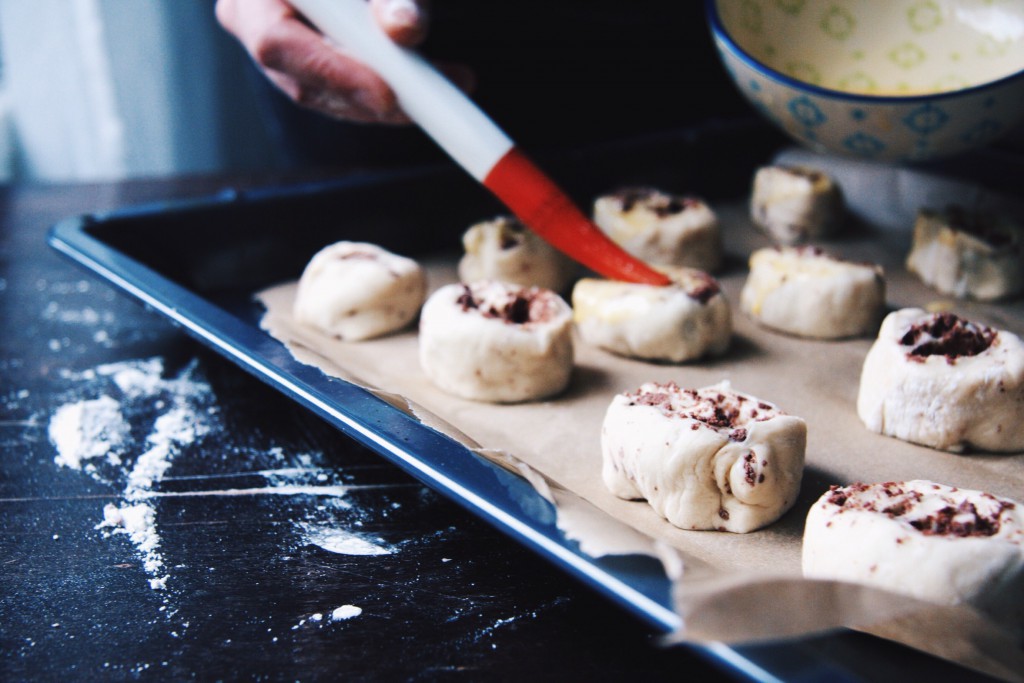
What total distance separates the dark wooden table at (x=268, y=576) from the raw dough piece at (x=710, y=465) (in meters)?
0.15

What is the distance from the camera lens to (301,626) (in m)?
0.89

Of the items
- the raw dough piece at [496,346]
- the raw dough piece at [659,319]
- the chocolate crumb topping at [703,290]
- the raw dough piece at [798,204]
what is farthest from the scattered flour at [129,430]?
the raw dough piece at [798,204]

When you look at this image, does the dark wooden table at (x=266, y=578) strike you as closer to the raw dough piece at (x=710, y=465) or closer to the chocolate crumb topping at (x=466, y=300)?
the raw dough piece at (x=710, y=465)

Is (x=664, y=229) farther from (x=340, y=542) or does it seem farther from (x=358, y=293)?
(x=340, y=542)

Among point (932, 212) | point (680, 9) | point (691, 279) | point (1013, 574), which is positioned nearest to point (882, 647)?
point (1013, 574)

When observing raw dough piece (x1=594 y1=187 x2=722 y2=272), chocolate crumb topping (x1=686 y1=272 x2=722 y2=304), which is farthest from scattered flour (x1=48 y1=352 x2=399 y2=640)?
raw dough piece (x1=594 y1=187 x2=722 y2=272)

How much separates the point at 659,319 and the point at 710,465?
1.37 ft

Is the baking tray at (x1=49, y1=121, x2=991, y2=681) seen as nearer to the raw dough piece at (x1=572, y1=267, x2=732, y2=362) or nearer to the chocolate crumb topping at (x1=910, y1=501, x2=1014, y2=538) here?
the chocolate crumb topping at (x1=910, y1=501, x2=1014, y2=538)

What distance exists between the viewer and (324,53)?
55.9 inches

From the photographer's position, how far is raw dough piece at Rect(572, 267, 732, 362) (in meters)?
1.43

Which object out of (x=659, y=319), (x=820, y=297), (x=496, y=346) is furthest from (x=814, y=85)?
(x=496, y=346)

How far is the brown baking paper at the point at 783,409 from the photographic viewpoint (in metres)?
0.75

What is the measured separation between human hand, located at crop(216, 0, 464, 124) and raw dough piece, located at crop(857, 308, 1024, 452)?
738 mm

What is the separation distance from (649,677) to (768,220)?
124 centimetres
